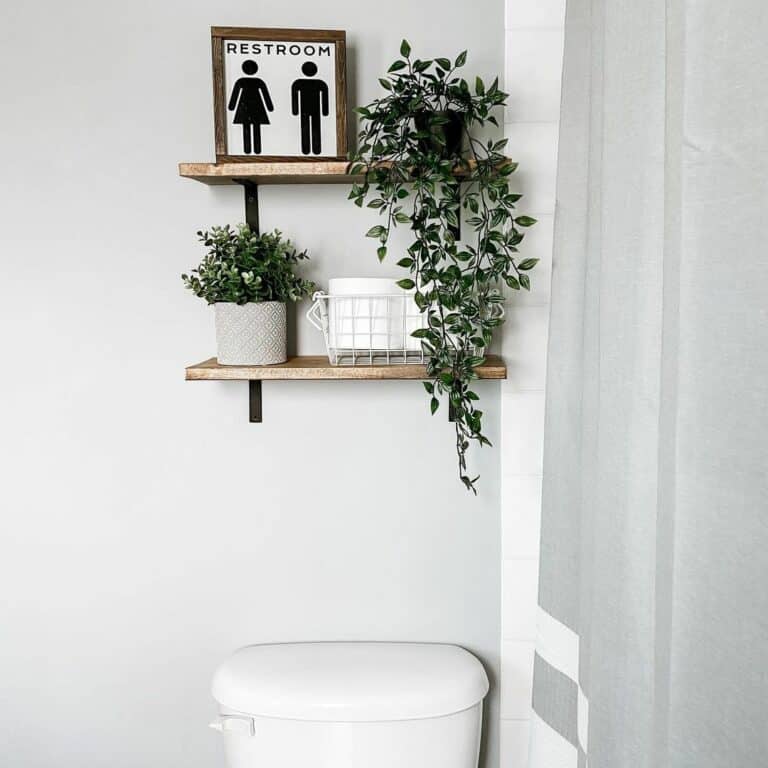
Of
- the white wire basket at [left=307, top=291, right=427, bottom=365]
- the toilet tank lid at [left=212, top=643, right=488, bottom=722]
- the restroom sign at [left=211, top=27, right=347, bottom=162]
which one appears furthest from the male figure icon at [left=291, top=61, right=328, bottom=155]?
the toilet tank lid at [left=212, top=643, right=488, bottom=722]

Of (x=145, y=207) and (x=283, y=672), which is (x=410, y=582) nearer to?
(x=283, y=672)

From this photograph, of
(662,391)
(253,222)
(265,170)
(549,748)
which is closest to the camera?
(662,391)

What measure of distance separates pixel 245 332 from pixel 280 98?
14.1 inches

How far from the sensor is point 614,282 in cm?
61

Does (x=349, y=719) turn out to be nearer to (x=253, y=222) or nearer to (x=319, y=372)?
(x=319, y=372)

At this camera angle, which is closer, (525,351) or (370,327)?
(370,327)

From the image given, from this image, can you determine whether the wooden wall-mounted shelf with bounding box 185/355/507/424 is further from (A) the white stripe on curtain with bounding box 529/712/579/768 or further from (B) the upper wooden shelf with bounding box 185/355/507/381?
(A) the white stripe on curtain with bounding box 529/712/579/768

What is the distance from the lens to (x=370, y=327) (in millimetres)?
1084

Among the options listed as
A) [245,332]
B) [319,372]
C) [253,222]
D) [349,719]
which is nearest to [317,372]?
[319,372]

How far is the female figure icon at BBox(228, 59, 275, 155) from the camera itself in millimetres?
1114

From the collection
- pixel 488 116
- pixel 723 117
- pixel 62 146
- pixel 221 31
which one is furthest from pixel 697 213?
pixel 62 146

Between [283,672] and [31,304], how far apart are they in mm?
713

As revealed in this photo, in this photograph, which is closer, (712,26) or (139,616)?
(712,26)

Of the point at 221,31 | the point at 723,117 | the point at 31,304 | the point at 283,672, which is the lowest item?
the point at 283,672
